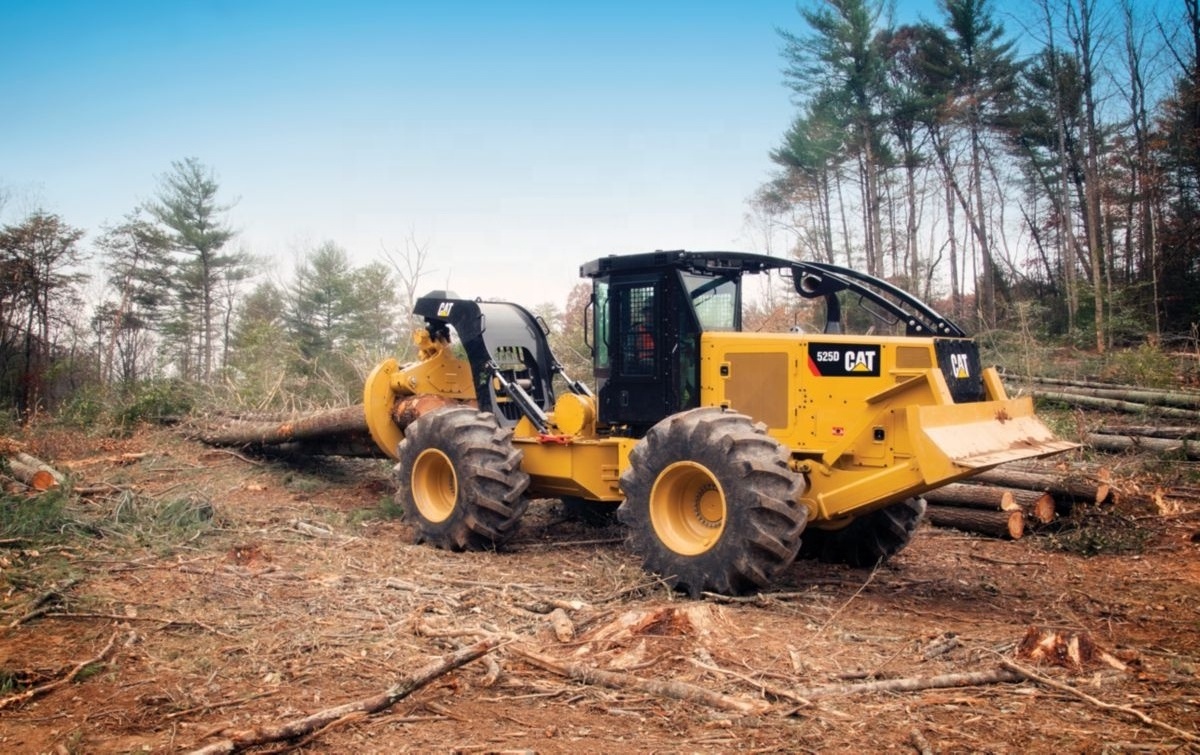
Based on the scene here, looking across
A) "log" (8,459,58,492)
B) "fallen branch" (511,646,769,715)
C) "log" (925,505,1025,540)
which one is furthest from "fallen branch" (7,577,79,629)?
"log" (925,505,1025,540)

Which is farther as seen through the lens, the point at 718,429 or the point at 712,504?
the point at 712,504

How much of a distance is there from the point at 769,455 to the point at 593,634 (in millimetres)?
1730

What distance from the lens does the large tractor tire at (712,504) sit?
613 cm

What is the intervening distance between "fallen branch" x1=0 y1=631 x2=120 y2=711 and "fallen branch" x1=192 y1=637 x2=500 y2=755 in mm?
1343

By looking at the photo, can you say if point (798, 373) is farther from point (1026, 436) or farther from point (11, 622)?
point (11, 622)

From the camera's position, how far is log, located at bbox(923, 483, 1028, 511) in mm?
8836

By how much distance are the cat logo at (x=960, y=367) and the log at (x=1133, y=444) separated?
17.9 ft

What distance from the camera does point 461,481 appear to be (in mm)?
8227

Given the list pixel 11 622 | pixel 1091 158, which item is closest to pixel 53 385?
pixel 11 622

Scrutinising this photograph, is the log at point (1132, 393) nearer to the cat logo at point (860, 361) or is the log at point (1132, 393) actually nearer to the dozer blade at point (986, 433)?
the dozer blade at point (986, 433)

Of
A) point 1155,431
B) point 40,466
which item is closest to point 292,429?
point 40,466

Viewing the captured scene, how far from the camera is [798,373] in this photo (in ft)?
22.6

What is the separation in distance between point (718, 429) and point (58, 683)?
4120 millimetres

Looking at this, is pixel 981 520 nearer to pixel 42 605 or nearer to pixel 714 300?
pixel 714 300
